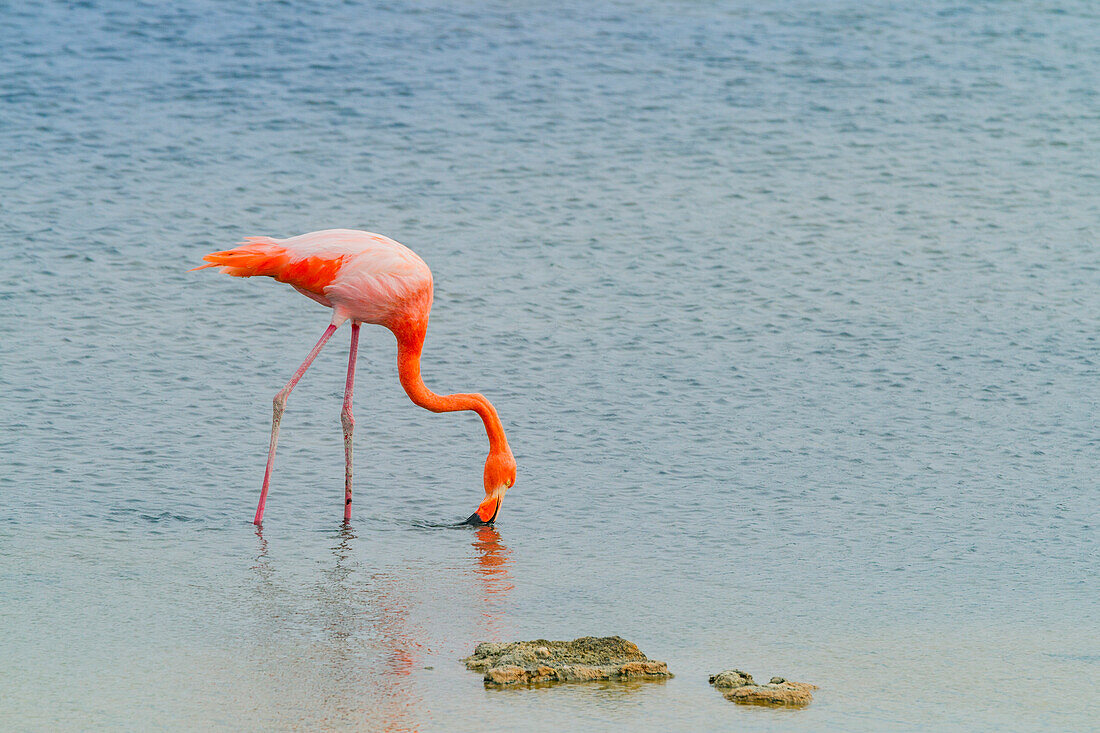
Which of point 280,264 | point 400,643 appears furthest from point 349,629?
point 280,264

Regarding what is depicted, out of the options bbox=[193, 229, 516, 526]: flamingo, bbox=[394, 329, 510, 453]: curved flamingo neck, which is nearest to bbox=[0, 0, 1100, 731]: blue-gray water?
bbox=[193, 229, 516, 526]: flamingo

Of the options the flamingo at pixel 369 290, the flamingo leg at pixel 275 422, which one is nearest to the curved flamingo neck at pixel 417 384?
the flamingo at pixel 369 290

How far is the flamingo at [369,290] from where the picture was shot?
7445 mm

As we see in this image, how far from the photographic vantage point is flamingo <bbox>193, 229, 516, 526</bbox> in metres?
7.45

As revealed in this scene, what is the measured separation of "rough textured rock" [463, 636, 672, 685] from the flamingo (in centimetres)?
191

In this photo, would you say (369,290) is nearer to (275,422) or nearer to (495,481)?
(275,422)

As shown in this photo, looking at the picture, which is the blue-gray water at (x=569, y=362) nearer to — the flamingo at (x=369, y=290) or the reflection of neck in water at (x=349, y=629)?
the reflection of neck in water at (x=349, y=629)

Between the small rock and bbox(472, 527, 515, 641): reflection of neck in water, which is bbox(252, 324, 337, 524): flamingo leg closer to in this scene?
bbox(472, 527, 515, 641): reflection of neck in water

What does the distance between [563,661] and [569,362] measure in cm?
491

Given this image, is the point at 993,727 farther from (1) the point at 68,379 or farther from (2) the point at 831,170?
(2) the point at 831,170

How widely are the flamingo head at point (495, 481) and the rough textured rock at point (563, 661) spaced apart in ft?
5.99

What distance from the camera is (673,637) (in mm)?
5777

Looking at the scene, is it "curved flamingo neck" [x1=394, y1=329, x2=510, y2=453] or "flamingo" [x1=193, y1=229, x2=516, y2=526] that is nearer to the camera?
"flamingo" [x1=193, y1=229, x2=516, y2=526]

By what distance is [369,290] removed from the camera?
24.5 ft
